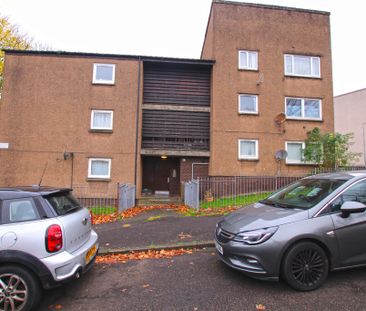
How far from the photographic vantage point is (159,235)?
6238 millimetres

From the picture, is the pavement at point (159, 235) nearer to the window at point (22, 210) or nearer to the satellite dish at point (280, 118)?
the window at point (22, 210)

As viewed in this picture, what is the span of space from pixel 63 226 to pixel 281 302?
3021 mm

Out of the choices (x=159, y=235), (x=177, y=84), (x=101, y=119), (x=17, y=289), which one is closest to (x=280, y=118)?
(x=177, y=84)

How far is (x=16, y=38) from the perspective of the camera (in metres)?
22.1

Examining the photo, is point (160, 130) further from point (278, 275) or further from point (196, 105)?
point (278, 275)

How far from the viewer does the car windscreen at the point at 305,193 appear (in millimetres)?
3940

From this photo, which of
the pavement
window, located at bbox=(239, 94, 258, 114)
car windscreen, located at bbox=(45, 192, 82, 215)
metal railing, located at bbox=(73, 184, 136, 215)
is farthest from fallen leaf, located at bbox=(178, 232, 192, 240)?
window, located at bbox=(239, 94, 258, 114)

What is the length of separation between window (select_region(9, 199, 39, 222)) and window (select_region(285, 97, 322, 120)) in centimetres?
1436

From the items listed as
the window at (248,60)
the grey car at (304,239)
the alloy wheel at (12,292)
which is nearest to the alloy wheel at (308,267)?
the grey car at (304,239)

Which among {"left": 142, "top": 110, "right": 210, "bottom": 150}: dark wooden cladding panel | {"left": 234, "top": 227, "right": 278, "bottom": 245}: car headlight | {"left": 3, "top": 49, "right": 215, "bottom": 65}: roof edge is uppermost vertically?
{"left": 3, "top": 49, "right": 215, "bottom": 65}: roof edge

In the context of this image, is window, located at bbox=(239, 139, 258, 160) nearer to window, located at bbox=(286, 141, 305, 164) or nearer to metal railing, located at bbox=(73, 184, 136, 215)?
window, located at bbox=(286, 141, 305, 164)

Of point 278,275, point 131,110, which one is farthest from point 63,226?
point 131,110

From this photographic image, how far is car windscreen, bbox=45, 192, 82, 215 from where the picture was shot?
3477mm

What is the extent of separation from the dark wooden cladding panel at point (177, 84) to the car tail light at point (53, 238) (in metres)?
12.3
